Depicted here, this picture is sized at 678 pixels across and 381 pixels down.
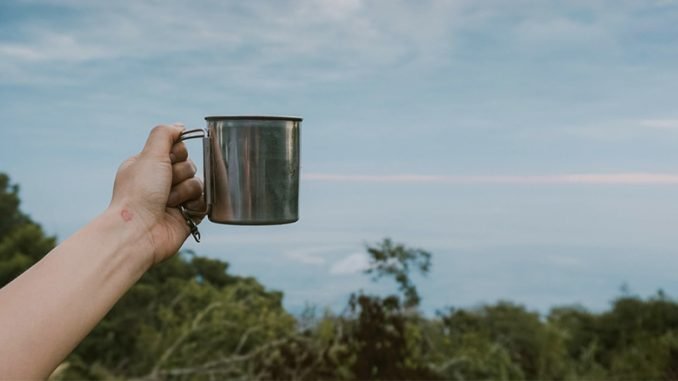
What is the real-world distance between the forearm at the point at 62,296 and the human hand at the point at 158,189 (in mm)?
99

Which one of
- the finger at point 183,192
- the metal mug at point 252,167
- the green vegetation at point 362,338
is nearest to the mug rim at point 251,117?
the metal mug at point 252,167

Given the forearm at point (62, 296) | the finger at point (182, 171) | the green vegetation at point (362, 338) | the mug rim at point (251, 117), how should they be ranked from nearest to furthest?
the forearm at point (62, 296) → the mug rim at point (251, 117) → the finger at point (182, 171) → the green vegetation at point (362, 338)

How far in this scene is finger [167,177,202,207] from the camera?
7.99 ft

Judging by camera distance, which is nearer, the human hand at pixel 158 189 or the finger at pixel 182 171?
the human hand at pixel 158 189

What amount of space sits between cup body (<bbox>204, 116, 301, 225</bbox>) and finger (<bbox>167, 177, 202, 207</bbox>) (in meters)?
0.18

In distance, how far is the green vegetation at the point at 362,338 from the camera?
16.2 feet

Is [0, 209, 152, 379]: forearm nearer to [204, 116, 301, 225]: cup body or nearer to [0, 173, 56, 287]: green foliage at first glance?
[204, 116, 301, 225]: cup body

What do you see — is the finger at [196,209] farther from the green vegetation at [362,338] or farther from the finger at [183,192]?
the green vegetation at [362,338]

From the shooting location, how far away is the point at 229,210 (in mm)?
2252

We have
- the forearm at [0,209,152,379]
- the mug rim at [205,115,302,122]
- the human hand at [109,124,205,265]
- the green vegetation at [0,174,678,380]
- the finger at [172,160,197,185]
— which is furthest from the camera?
the green vegetation at [0,174,678,380]

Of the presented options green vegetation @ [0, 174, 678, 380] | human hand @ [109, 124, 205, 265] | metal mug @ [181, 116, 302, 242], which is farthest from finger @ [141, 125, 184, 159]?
green vegetation @ [0, 174, 678, 380]

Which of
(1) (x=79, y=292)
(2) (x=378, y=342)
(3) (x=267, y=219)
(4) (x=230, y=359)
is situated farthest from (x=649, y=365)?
(1) (x=79, y=292)

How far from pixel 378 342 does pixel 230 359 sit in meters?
0.88

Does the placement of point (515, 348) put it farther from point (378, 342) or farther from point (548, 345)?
point (378, 342)
